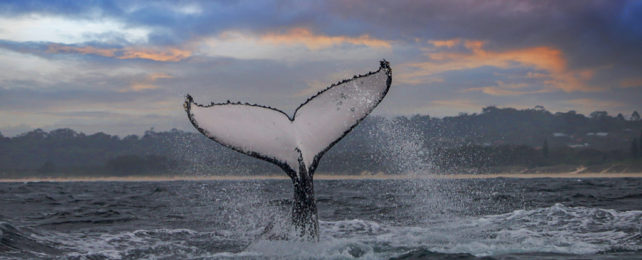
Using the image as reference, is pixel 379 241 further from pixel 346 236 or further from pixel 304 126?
pixel 304 126

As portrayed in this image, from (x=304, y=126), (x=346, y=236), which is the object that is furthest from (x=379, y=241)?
(x=304, y=126)

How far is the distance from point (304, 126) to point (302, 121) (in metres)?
0.08

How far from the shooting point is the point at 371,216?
1462 cm

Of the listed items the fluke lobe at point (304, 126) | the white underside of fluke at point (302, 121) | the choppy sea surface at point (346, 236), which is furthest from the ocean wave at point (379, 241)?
the white underside of fluke at point (302, 121)

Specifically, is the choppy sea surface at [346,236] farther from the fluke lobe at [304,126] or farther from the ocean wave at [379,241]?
the fluke lobe at [304,126]

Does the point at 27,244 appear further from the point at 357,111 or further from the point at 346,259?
the point at 357,111

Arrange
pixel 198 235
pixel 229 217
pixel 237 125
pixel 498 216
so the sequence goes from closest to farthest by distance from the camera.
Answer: pixel 237 125, pixel 198 235, pixel 498 216, pixel 229 217

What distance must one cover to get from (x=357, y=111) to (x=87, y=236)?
6336 mm

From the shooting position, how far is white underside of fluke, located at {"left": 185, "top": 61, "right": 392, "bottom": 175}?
7043 millimetres

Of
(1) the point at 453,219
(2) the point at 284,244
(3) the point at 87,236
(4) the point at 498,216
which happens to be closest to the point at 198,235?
(3) the point at 87,236

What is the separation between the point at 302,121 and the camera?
25.0ft

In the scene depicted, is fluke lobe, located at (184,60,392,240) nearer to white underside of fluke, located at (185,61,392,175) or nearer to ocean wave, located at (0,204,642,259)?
white underside of fluke, located at (185,61,392,175)

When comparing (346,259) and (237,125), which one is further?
(346,259)

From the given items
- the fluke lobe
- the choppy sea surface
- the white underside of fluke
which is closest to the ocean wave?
the choppy sea surface
